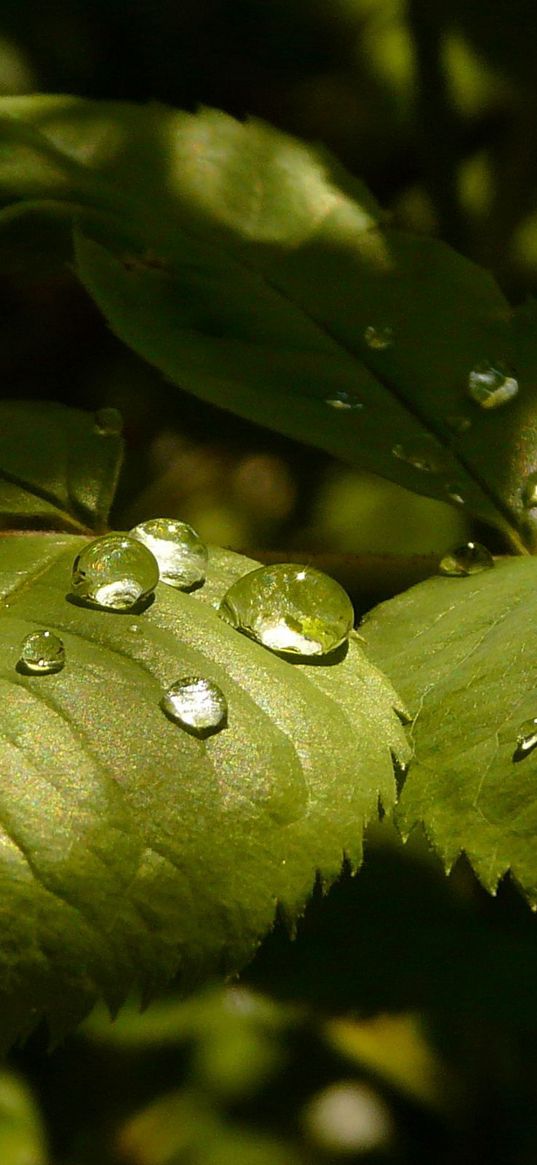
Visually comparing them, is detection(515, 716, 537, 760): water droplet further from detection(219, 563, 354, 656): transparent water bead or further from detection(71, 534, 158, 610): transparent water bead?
detection(71, 534, 158, 610): transparent water bead

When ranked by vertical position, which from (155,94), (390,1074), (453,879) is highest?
(155,94)

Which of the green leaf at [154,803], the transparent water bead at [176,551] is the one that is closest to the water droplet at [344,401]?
the transparent water bead at [176,551]

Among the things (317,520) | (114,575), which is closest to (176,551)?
(114,575)

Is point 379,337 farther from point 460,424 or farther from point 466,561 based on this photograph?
point 466,561

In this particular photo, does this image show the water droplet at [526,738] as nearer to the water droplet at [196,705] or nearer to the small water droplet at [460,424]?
the water droplet at [196,705]

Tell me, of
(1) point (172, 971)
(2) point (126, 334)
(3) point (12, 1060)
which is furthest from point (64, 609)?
(3) point (12, 1060)

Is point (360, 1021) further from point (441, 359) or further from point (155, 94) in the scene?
point (155, 94)

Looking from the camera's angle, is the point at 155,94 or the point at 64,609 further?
the point at 155,94

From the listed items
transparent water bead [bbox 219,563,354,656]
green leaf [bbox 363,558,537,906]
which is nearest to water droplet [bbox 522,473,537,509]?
green leaf [bbox 363,558,537,906]
